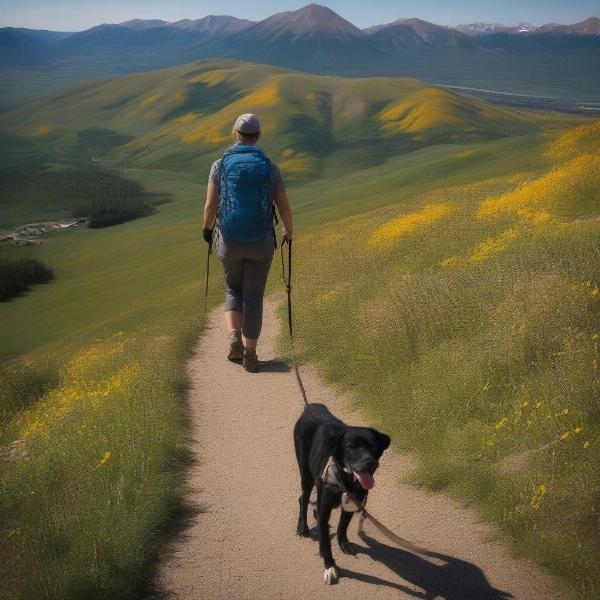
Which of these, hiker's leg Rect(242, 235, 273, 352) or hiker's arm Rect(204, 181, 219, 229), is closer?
hiker's arm Rect(204, 181, 219, 229)

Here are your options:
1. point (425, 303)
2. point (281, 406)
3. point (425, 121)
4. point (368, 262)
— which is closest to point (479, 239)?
point (368, 262)

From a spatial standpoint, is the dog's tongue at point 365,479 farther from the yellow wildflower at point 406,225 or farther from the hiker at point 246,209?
the yellow wildflower at point 406,225

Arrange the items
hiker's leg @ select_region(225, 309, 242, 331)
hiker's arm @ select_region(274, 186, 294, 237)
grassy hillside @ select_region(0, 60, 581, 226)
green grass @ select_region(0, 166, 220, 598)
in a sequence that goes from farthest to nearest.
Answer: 1. grassy hillside @ select_region(0, 60, 581, 226)
2. hiker's leg @ select_region(225, 309, 242, 331)
3. hiker's arm @ select_region(274, 186, 294, 237)
4. green grass @ select_region(0, 166, 220, 598)

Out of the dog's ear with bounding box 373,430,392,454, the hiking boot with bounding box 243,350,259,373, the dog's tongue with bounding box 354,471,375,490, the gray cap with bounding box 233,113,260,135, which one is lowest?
the hiking boot with bounding box 243,350,259,373

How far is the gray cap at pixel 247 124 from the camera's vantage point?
1006 cm

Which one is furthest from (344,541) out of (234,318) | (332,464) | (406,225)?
(406,225)

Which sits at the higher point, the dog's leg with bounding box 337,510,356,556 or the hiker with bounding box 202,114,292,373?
the hiker with bounding box 202,114,292,373

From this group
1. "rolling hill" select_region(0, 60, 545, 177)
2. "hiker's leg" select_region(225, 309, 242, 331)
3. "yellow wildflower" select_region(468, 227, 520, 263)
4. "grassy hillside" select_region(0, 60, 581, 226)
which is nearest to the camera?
"hiker's leg" select_region(225, 309, 242, 331)

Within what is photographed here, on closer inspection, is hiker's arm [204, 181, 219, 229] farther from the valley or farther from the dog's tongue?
the dog's tongue

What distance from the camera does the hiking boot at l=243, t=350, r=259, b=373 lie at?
12.0 metres

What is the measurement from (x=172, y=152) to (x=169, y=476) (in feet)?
553

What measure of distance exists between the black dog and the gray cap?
4.73 m

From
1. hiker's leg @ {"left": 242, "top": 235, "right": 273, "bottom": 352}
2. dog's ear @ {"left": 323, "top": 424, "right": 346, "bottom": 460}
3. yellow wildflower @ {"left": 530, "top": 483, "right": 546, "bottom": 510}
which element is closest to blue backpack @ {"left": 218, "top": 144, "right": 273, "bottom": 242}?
hiker's leg @ {"left": 242, "top": 235, "right": 273, "bottom": 352}

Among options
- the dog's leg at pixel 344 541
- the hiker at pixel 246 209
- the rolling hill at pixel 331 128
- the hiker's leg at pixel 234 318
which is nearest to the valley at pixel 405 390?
the dog's leg at pixel 344 541
